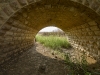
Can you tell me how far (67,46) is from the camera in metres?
6.91

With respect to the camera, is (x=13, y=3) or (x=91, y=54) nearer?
(x=13, y=3)

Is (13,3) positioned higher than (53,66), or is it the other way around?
(13,3)

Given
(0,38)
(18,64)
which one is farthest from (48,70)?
(0,38)

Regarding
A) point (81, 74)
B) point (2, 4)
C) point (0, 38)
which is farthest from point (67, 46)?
point (2, 4)

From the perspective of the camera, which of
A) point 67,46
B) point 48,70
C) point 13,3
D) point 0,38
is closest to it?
point 13,3

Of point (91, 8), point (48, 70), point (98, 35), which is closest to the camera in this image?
point (91, 8)

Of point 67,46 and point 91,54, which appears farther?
point 67,46

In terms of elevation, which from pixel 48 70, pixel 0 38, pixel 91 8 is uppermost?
pixel 91 8

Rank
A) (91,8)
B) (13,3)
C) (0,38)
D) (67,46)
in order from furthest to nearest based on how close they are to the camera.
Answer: (67,46), (0,38), (91,8), (13,3)

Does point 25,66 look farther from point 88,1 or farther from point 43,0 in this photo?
point 88,1

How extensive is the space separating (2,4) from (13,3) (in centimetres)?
23

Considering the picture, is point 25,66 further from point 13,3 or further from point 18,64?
point 13,3

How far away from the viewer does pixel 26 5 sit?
245cm

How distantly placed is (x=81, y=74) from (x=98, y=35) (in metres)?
1.40
